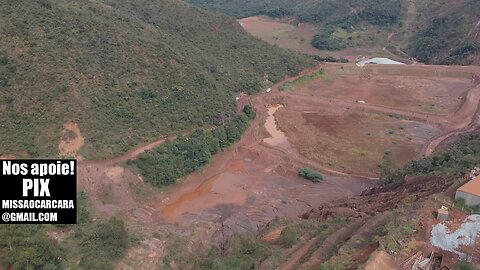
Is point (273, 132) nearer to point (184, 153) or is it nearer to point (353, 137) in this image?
point (353, 137)

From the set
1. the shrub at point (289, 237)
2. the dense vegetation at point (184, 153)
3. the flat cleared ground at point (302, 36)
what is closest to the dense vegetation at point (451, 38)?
the flat cleared ground at point (302, 36)

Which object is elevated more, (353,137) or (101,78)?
(101,78)

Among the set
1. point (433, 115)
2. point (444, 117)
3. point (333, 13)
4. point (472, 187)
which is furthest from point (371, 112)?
point (333, 13)

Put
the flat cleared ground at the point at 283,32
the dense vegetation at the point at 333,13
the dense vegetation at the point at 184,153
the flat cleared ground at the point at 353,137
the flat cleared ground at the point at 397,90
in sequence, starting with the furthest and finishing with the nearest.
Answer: the flat cleared ground at the point at 283,32 < the dense vegetation at the point at 333,13 < the flat cleared ground at the point at 397,90 < the flat cleared ground at the point at 353,137 < the dense vegetation at the point at 184,153

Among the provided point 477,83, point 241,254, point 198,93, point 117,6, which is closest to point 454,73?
point 477,83

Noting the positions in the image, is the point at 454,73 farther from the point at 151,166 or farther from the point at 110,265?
the point at 110,265

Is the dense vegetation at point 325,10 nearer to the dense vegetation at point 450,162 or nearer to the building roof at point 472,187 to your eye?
the dense vegetation at point 450,162
